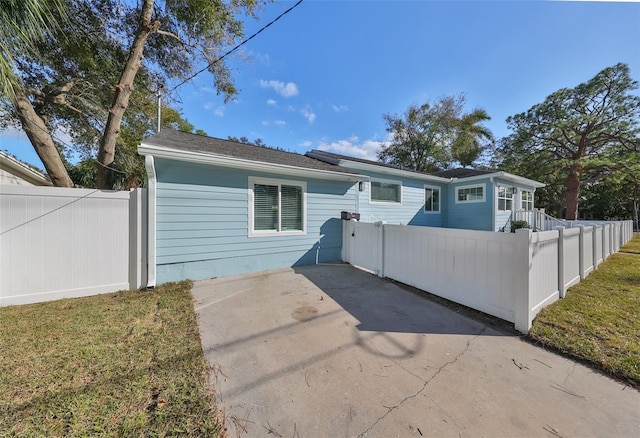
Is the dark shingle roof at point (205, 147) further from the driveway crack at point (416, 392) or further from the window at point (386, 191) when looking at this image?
the driveway crack at point (416, 392)

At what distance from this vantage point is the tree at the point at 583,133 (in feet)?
45.7

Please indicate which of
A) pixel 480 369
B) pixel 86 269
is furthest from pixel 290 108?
pixel 480 369

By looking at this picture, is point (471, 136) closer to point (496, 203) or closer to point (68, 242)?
point (496, 203)

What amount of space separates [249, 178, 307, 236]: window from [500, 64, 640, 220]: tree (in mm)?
18104

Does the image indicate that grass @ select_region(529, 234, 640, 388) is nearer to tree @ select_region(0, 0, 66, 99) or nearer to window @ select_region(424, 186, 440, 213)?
window @ select_region(424, 186, 440, 213)

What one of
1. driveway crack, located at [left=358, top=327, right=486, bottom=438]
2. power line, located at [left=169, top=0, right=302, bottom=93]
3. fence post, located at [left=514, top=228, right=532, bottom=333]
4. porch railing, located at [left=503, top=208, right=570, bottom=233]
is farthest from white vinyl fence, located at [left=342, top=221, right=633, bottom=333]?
porch railing, located at [left=503, top=208, right=570, bottom=233]

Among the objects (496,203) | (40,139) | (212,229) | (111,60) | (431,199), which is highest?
(111,60)

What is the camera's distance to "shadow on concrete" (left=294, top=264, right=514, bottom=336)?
3.15 m

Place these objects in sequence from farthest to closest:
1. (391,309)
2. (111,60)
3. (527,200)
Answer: (527,200) → (111,60) → (391,309)

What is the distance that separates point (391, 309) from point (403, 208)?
676cm

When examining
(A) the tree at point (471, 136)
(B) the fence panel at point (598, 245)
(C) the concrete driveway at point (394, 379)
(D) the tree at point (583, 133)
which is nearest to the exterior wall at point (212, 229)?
(C) the concrete driveway at point (394, 379)

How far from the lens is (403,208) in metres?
9.81

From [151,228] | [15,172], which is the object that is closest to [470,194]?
[151,228]

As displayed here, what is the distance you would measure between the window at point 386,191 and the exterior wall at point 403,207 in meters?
0.16
